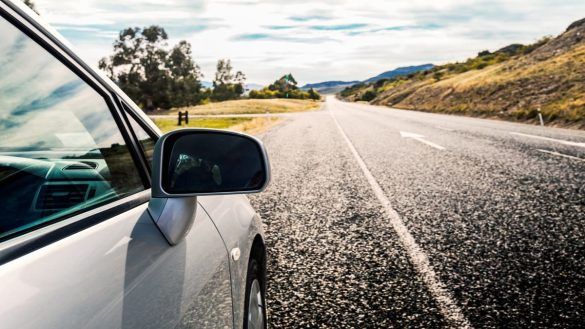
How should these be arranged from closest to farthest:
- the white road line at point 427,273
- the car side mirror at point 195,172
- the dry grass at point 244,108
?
1. the car side mirror at point 195,172
2. the white road line at point 427,273
3. the dry grass at point 244,108

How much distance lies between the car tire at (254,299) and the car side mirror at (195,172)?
2.42ft

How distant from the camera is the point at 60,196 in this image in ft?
4.58

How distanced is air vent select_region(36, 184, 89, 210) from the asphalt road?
5.92 feet

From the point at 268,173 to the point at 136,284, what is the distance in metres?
0.68

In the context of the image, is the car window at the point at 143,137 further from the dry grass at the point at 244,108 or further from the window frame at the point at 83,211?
the dry grass at the point at 244,108

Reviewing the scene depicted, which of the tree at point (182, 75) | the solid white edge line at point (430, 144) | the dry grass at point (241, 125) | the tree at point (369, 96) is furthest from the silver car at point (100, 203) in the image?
the tree at point (369, 96)

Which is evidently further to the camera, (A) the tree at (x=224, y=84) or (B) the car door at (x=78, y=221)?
(A) the tree at (x=224, y=84)

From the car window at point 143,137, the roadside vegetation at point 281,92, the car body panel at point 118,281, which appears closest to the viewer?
the car body panel at point 118,281

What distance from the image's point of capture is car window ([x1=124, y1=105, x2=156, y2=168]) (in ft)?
6.34

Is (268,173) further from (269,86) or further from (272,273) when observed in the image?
(269,86)

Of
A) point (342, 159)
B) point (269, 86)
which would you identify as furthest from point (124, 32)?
point (269, 86)

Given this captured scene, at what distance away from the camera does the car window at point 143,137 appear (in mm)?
1934

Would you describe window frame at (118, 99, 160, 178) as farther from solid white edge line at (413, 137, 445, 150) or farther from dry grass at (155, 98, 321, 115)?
dry grass at (155, 98, 321, 115)

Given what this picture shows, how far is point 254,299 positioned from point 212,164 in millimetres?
992
